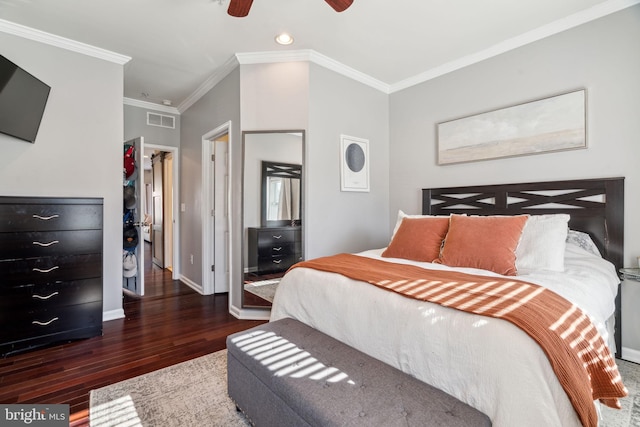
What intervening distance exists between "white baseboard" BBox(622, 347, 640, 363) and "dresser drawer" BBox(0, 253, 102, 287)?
4292mm

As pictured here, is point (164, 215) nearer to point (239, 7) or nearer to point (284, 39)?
point (284, 39)

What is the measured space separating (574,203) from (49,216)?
4.28m

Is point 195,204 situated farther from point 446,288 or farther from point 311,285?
point 446,288

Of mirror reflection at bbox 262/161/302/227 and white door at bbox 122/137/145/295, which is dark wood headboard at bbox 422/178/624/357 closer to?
mirror reflection at bbox 262/161/302/227

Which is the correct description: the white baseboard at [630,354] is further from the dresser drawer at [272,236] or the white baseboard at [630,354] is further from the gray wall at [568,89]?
the dresser drawer at [272,236]

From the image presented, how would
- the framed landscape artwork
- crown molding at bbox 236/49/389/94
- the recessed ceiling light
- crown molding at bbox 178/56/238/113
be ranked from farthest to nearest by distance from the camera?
crown molding at bbox 178/56/238/113, crown molding at bbox 236/49/389/94, the recessed ceiling light, the framed landscape artwork

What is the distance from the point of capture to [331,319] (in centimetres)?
168

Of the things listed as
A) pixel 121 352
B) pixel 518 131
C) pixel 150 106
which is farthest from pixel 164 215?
pixel 518 131

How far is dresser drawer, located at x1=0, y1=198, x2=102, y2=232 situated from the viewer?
90.6 inches

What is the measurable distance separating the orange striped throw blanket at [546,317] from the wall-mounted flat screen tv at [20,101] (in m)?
2.87

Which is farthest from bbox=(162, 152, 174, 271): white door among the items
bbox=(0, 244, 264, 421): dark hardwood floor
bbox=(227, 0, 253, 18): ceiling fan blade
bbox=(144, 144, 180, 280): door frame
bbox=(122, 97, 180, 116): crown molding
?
bbox=(227, 0, 253, 18): ceiling fan blade

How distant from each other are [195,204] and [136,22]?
2240 millimetres

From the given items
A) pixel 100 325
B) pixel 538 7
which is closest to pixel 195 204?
pixel 100 325

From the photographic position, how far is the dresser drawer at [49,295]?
230 cm
